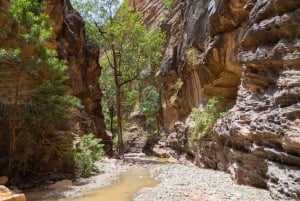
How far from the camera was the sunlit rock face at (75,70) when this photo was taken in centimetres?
1322

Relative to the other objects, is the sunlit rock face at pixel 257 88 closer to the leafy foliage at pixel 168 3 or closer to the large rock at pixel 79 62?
the large rock at pixel 79 62

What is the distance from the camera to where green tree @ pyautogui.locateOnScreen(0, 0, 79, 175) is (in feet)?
35.6

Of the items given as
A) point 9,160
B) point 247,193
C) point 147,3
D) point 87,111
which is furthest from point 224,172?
point 147,3

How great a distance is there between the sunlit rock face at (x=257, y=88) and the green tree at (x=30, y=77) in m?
7.00

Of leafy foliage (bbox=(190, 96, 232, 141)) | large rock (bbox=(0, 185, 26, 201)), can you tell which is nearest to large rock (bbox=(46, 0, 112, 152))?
leafy foliage (bbox=(190, 96, 232, 141))

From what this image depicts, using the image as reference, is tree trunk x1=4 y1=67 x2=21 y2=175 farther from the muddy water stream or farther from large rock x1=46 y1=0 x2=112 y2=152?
large rock x1=46 y1=0 x2=112 y2=152

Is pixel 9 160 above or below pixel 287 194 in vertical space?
above

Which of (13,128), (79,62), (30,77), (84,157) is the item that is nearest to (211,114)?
(84,157)

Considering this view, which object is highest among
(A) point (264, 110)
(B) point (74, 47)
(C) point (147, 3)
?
(C) point (147, 3)

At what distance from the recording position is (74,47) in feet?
65.1

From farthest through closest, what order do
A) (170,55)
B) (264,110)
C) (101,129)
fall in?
(170,55) < (101,129) < (264,110)

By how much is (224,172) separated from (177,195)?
5202 millimetres

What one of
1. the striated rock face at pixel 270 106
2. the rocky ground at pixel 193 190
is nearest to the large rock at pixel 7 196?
the rocky ground at pixel 193 190

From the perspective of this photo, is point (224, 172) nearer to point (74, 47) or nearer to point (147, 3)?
point (74, 47)
